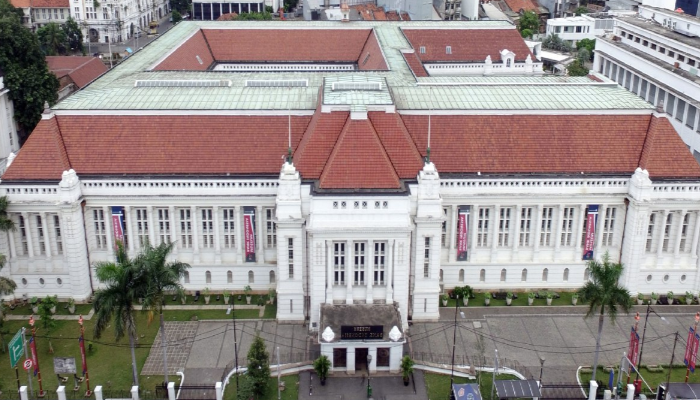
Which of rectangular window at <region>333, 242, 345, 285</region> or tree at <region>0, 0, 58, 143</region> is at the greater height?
tree at <region>0, 0, 58, 143</region>

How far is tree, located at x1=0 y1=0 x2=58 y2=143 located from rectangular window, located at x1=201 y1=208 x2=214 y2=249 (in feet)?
165

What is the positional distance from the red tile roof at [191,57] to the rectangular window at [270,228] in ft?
113

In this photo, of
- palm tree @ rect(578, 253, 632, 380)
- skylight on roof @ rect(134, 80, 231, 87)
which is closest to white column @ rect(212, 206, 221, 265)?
skylight on roof @ rect(134, 80, 231, 87)

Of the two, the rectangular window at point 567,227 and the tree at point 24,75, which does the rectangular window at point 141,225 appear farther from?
the tree at point 24,75

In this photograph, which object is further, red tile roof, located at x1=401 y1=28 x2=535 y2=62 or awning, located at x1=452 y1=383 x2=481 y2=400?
red tile roof, located at x1=401 y1=28 x2=535 y2=62

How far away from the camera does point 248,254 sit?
7812cm

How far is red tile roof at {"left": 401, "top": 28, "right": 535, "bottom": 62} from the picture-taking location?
12581 centimetres

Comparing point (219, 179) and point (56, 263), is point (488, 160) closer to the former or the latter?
point (219, 179)

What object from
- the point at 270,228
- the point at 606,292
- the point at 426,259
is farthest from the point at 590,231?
the point at 270,228

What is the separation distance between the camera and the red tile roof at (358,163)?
68.6 meters

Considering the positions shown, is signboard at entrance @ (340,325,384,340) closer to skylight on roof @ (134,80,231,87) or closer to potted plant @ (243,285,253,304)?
potted plant @ (243,285,253,304)

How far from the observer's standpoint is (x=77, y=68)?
5394 inches

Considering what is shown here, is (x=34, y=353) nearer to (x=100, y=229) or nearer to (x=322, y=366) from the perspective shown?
(x=100, y=229)

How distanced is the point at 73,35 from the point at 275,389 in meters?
142
